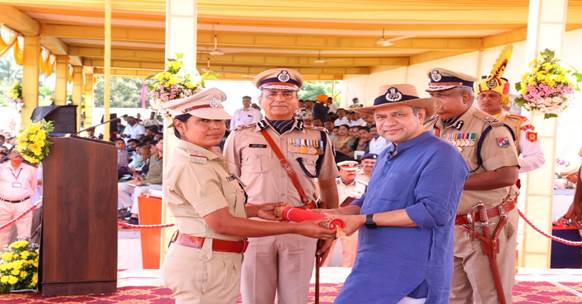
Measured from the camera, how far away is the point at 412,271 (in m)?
2.94

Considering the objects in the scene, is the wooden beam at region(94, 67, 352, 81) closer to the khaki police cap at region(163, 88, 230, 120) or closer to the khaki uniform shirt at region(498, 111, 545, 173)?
the khaki uniform shirt at region(498, 111, 545, 173)

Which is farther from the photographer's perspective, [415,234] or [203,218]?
[203,218]

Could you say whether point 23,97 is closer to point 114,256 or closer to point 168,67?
point 168,67

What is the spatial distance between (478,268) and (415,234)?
4.28ft

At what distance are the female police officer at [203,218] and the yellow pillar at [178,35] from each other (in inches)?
198

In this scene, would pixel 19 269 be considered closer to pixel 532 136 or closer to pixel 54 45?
pixel 532 136

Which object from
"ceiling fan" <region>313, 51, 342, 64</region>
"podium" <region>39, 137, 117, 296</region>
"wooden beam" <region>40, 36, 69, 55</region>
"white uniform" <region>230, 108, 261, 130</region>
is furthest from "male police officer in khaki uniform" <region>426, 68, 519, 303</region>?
"ceiling fan" <region>313, 51, 342, 64</region>

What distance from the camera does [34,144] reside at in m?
5.77

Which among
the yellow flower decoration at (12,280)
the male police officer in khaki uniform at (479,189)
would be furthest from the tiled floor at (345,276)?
the male police officer in khaki uniform at (479,189)

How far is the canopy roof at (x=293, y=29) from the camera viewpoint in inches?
531

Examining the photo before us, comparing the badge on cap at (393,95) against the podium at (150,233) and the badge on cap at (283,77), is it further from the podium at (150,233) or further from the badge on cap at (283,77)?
the podium at (150,233)

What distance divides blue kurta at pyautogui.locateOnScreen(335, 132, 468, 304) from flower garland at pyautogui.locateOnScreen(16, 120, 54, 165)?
3.53 metres

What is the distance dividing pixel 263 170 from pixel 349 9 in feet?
32.6

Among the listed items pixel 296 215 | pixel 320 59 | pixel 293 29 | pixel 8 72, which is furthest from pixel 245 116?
pixel 296 215
